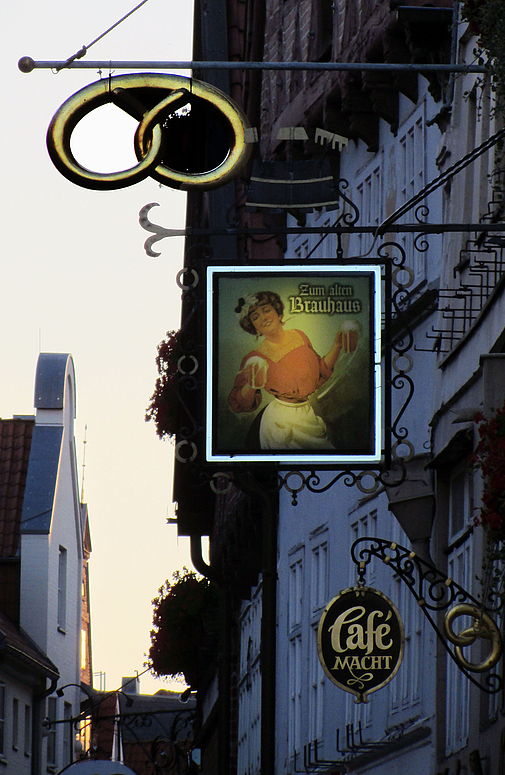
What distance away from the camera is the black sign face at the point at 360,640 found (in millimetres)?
9164

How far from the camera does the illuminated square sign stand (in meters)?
9.18

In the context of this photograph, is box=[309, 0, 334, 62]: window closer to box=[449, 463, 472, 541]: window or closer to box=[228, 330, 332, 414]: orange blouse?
box=[449, 463, 472, 541]: window

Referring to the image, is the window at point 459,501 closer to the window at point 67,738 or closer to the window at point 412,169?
the window at point 412,169

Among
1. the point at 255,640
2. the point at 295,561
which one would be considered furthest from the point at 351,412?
the point at 255,640

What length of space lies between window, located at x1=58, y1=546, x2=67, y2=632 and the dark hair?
23.3 meters

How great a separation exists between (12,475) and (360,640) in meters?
23.3

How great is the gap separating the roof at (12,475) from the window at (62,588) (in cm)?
185

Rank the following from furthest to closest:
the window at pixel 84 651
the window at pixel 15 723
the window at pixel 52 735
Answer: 1. the window at pixel 84 651
2. the window at pixel 52 735
3. the window at pixel 15 723

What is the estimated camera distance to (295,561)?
745 inches

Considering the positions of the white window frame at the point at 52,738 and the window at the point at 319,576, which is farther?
the white window frame at the point at 52,738

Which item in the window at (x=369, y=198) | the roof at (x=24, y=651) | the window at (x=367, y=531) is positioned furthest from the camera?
the roof at (x=24, y=651)

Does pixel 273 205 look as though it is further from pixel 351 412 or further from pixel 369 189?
pixel 369 189

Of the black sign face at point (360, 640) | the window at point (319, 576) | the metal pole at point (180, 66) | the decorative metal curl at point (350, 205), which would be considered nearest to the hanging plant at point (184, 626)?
the window at point (319, 576)

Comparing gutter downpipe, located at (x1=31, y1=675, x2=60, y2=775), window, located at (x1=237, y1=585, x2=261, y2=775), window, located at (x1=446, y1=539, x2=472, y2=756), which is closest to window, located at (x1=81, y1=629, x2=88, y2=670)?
gutter downpipe, located at (x1=31, y1=675, x2=60, y2=775)
